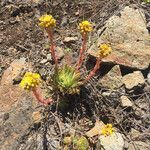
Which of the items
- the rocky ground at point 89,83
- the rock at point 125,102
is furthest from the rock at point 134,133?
the rock at point 125,102

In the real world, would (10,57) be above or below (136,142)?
above

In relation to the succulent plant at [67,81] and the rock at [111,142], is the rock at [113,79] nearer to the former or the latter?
the succulent plant at [67,81]

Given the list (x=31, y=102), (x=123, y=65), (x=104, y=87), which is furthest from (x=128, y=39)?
(x=31, y=102)

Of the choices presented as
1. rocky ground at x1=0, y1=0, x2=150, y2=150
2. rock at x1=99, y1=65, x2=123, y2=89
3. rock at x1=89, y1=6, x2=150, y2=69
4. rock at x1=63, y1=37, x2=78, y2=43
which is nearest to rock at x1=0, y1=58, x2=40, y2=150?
rocky ground at x1=0, y1=0, x2=150, y2=150

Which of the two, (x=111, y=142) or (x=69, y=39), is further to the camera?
(x=69, y=39)

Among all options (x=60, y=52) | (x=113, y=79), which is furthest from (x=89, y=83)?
(x=60, y=52)

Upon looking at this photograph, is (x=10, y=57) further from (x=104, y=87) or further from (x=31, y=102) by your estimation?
(x=104, y=87)

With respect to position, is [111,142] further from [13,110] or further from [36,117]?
[13,110]
